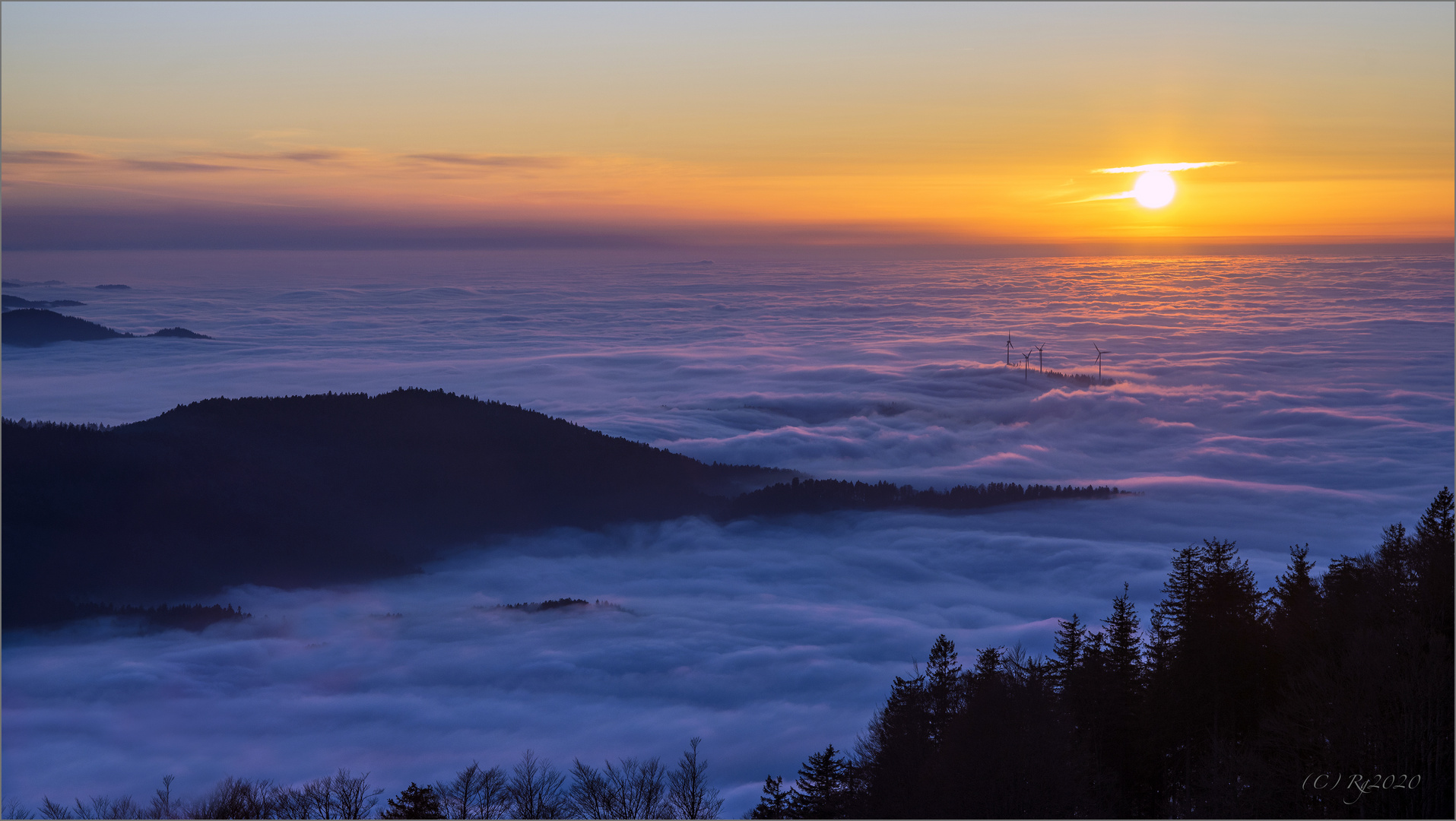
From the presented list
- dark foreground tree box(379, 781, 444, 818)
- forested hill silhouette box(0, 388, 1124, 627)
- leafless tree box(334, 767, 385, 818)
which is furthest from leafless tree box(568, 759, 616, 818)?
forested hill silhouette box(0, 388, 1124, 627)

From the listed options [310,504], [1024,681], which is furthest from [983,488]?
[1024,681]

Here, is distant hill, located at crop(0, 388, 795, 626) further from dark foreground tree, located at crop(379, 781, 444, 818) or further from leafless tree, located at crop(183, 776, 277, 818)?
dark foreground tree, located at crop(379, 781, 444, 818)

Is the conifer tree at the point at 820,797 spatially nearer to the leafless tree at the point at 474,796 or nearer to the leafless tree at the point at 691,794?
the leafless tree at the point at 691,794

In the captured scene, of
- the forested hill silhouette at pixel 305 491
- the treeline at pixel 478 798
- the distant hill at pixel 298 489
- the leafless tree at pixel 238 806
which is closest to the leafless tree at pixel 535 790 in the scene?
the treeline at pixel 478 798

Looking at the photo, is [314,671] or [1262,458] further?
[1262,458]

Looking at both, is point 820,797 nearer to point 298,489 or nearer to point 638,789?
point 638,789

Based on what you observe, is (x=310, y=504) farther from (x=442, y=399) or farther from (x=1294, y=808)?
(x=1294, y=808)

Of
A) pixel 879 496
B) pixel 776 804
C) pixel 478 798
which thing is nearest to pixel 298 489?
pixel 879 496
